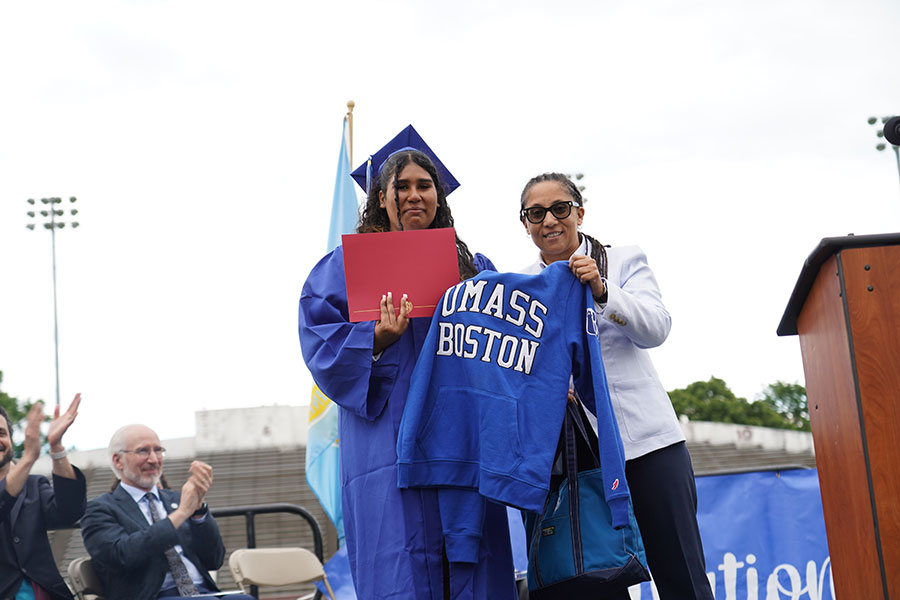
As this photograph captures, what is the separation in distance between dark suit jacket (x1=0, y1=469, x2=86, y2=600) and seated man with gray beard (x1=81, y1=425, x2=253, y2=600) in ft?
0.63

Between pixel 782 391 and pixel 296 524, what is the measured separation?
5011 centimetres

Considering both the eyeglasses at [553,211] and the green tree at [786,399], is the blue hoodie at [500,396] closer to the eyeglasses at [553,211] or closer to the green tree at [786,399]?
the eyeglasses at [553,211]

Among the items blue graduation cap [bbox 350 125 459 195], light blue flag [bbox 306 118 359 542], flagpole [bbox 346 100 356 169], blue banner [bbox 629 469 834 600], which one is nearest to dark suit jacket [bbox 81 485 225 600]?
light blue flag [bbox 306 118 359 542]

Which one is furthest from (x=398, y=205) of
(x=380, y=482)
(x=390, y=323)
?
(x=380, y=482)

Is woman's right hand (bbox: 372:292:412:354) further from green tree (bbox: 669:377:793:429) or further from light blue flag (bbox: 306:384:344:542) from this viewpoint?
green tree (bbox: 669:377:793:429)

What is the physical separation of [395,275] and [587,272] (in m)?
0.60

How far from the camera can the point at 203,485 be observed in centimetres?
498

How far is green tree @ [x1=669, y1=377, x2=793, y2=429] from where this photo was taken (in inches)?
2309

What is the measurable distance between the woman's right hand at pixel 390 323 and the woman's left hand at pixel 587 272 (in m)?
0.53

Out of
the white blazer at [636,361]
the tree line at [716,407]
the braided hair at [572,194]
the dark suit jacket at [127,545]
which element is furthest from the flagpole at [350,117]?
the tree line at [716,407]

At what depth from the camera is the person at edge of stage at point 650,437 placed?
2.99 metres

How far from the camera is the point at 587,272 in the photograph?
2.99 meters

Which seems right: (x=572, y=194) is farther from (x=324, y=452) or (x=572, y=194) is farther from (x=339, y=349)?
(x=324, y=452)

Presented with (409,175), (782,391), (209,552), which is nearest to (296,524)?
(209,552)
